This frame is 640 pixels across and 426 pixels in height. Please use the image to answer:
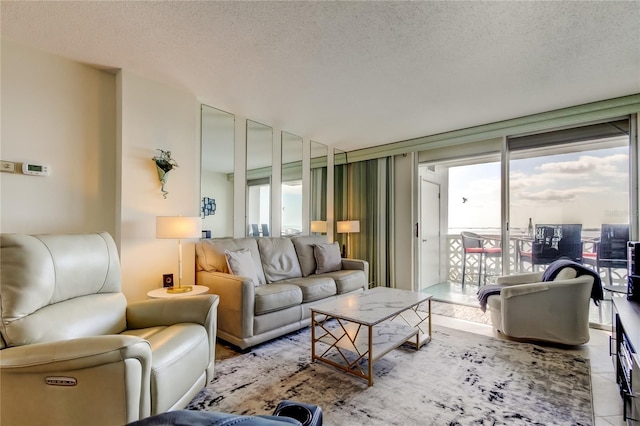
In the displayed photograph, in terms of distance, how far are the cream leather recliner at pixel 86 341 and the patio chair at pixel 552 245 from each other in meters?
3.84

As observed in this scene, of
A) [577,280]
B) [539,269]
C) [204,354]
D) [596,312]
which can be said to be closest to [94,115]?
[204,354]

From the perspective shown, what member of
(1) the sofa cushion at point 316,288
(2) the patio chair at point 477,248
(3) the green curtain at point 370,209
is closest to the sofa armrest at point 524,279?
(2) the patio chair at point 477,248

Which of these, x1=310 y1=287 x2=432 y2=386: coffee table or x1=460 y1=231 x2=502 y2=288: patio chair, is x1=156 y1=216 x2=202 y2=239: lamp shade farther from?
x1=460 y1=231 x2=502 y2=288: patio chair

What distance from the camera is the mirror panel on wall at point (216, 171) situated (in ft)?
10.9

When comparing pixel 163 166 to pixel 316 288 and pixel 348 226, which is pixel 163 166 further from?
pixel 348 226

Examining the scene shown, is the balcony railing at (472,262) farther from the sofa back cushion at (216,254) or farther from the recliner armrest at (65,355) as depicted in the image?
the recliner armrest at (65,355)

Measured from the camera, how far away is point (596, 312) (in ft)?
10.9

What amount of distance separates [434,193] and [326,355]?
372 cm

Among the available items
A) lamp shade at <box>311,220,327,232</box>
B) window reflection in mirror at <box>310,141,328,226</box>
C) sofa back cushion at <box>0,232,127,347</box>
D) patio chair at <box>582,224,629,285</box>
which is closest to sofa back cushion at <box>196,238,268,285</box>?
sofa back cushion at <box>0,232,127,347</box>

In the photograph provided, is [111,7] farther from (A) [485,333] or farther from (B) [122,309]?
(A) [485,333]

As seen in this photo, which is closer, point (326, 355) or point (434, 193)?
point (326, 355)

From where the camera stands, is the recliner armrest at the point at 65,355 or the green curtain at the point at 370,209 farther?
the green curtain at the point at 370,209

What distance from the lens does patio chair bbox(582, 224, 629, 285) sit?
3.18m

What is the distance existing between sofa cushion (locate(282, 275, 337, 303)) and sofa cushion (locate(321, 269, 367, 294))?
93 mm
